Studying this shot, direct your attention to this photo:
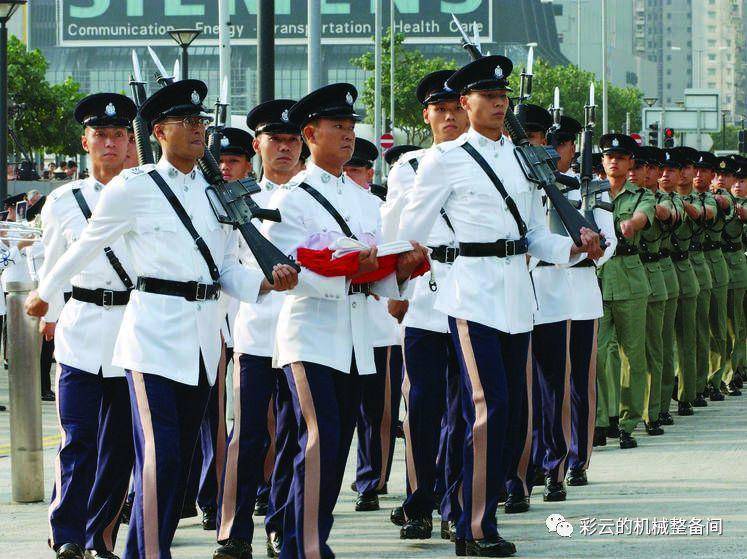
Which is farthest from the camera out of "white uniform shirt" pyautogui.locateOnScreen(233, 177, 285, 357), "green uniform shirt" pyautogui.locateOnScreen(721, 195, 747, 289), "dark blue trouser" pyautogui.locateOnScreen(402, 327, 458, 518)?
"green uniform shirt" pyautogui.locateOnScreen(721, 195, 747, 289)

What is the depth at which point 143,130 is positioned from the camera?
7.75 meters

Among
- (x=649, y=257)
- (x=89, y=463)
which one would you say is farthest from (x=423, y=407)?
(x=649, y=257)

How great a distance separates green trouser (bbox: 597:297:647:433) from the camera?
12.0 m

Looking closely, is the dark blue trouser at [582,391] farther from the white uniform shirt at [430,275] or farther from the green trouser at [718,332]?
the green trouser at [718,332]

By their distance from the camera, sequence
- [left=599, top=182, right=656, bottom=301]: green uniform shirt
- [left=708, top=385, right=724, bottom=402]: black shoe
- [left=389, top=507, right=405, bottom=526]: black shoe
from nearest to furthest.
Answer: [left=389, top=507, right=405, bottom=526]: black shoe → [left=599, top=182, right=656, bottom=301]: green uniform shirt → [left=708, top=385, right=724, bottom=402]: black shoe

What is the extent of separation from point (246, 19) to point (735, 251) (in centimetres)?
12636

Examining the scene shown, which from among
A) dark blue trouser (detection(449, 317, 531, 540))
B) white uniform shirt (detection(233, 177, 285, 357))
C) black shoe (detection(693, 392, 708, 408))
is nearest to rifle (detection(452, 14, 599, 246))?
dark blue trouser (detection(449, 317, 531, 540))

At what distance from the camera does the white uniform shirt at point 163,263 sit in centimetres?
653

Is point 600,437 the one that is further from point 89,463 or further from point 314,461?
point 314,461

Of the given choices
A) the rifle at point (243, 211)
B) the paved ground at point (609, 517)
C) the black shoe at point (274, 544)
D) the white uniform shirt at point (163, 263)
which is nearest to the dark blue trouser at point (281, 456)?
the black shoe at point (274, 544)

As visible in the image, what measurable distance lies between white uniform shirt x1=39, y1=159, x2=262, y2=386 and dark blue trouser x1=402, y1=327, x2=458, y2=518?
1.85 metres

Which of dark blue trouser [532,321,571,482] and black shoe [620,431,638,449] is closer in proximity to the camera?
dark blue trouser [532,321,571,482]

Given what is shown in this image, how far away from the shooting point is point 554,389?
965cm

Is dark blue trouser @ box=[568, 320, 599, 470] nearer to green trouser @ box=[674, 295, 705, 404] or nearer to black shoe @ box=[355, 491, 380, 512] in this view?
black shoe @ box=[355, 491, 380, 512]
